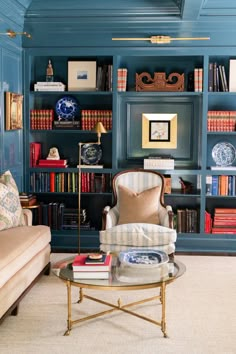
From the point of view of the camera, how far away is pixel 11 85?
19.1 feet

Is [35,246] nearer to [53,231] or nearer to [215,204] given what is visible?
[53,231]

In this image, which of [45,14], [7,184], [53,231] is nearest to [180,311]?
[7,184]

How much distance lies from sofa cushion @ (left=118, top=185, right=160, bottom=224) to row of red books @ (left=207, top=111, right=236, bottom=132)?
3.68ft

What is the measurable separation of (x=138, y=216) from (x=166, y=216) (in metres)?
0.29

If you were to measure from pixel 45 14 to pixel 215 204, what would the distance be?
299 cm

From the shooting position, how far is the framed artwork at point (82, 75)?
20.6 ft

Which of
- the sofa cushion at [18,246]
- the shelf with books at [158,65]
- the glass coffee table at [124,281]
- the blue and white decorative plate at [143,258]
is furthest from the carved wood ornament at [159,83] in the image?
the glass coffee table at [124,281]

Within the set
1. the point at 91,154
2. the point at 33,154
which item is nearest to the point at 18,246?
the point at 33,154

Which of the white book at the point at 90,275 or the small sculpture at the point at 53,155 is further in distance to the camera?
the small sculpture at the point at 53,155

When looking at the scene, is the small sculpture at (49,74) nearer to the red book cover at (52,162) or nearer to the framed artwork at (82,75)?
the framed artwork at (82,75)

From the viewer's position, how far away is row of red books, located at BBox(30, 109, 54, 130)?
6285 millimetres

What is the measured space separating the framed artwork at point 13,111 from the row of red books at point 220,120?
2144 mm

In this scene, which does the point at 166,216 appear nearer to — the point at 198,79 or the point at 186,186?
the point at 186,186

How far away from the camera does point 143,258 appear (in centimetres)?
398
